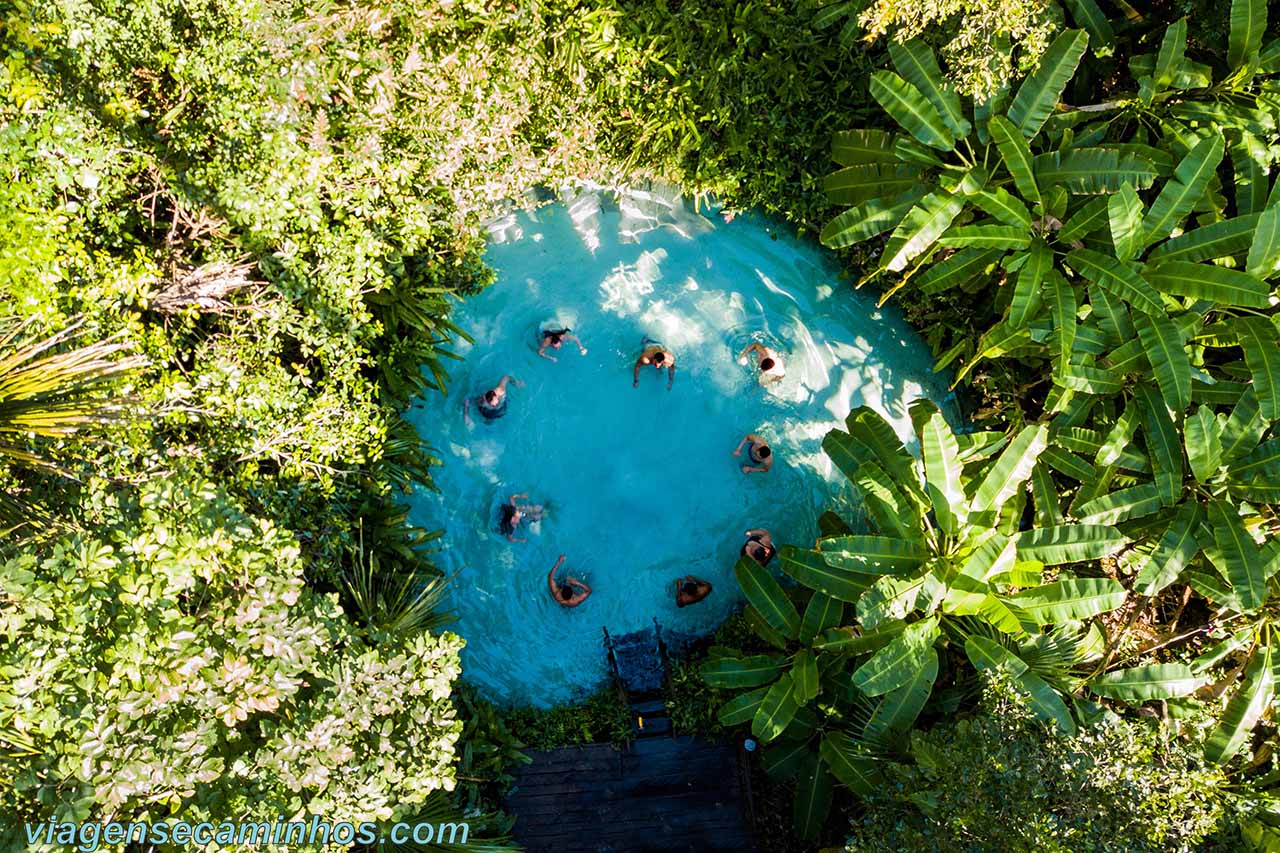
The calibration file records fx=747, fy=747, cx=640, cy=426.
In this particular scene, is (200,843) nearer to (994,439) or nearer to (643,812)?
(643,812)

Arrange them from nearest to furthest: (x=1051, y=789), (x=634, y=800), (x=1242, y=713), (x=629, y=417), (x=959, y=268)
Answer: (x=1051, y=789) → (x=1242, y=713) → (x=959, y=268) → (x=634, y=800) → (x=629, y=417)

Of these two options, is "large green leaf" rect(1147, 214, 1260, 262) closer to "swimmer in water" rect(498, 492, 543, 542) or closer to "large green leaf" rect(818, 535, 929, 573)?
"large green leaf" rect(818, 535, 929, 573)

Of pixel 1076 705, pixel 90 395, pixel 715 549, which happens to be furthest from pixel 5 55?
pixel 1076 705

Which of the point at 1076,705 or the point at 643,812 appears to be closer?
the point at 1076,705

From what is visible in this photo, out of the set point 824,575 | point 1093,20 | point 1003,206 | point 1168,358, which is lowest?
point 824,575

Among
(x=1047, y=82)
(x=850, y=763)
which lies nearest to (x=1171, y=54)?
(x=1047, y=82)

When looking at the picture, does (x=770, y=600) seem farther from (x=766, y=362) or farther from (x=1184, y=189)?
(x=1184, y=189)
